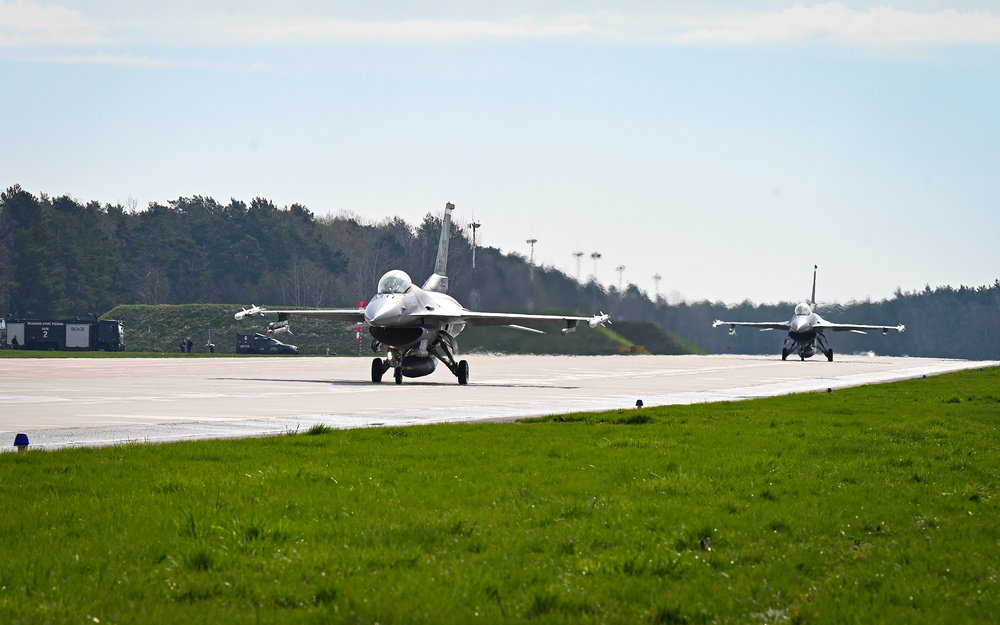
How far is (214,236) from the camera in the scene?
5418 inches

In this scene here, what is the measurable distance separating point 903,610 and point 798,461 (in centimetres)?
736

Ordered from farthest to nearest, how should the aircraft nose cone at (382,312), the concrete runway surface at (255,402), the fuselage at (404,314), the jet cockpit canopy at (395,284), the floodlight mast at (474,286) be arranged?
1. the floodlight mast at (474,286)
2. the jet cockpit canopy at (395,284)
3. the fuselage at (404,314)
4. the aircraft nose cone at (382,312)
5. the concrete runway surface at (255,402)

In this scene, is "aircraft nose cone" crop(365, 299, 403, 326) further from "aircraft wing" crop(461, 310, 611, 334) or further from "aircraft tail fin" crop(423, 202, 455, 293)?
"aircraft tail fin" crop(423, 202, 455, 293)

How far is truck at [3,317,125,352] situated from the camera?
91.7 m

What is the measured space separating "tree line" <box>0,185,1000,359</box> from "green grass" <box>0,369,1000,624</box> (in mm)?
92119

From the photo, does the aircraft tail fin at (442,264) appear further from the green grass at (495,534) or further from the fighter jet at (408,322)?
the green grass at (495,534)

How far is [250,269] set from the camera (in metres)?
136

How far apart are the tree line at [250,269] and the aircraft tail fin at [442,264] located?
188 ft

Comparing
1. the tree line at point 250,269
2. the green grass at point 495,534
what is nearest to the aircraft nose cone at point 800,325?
the tree line at point 250,269

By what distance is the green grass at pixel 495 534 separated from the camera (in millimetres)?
6492

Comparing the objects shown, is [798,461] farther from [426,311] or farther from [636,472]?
[426,311]

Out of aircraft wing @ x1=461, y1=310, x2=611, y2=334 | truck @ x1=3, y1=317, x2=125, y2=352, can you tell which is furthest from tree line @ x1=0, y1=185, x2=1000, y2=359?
aircraft wing @ x1=461, y1=310, x2=611, y2=334

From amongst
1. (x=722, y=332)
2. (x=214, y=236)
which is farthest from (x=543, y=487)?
(x=214, y=236)

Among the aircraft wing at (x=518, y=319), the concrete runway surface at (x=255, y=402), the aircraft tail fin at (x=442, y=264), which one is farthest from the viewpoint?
the aircraft tail fin at (x=442, y=264)
